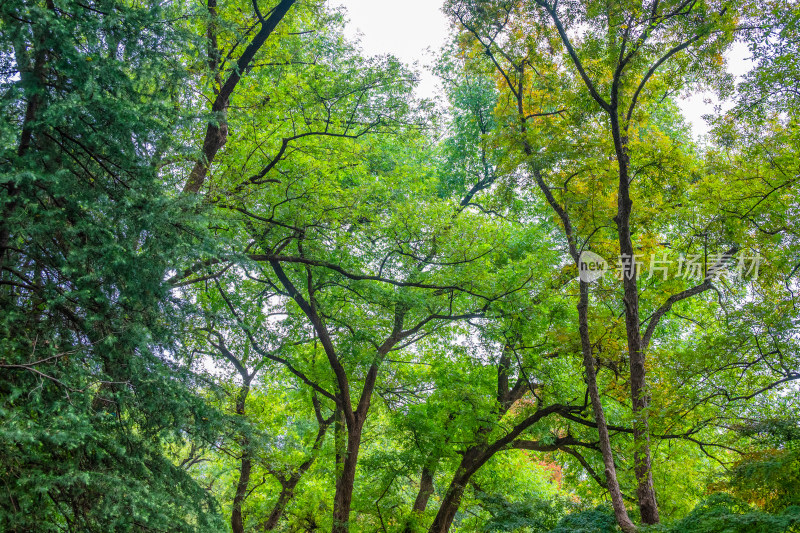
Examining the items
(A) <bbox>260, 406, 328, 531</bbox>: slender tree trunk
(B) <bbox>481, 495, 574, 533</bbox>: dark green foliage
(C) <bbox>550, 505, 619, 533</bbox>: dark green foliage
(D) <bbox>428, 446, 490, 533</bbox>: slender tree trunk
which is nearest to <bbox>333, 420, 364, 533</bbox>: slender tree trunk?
(A) <bbox>260, 406, 328, 531</bbox>: slender tree trunk

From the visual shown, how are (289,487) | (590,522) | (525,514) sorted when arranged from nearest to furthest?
(590,522), (525,514), (289,487)

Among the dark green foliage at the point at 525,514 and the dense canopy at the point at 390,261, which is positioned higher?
the dense canopy at the point at 390,261

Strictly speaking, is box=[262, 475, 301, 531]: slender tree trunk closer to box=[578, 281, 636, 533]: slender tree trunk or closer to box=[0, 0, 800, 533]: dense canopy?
box=[0, 0, 800, 533]: dense canopy

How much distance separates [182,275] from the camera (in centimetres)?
596

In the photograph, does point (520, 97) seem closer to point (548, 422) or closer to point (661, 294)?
point (661, 294)

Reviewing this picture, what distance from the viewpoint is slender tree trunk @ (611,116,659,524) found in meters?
7.11

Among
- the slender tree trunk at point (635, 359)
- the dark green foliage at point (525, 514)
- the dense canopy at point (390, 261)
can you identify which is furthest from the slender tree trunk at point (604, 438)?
the dark green foliage at point (525, 514)

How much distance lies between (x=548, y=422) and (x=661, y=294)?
9.59 feet

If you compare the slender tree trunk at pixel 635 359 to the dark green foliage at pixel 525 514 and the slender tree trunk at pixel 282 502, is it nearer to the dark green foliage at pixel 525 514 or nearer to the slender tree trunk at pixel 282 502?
the dark green foliage at pixel 525 514

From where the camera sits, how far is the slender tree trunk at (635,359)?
7105 millimetres

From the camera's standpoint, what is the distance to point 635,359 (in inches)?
296

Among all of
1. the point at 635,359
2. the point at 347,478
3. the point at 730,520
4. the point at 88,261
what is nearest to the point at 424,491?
the point at 347,478
